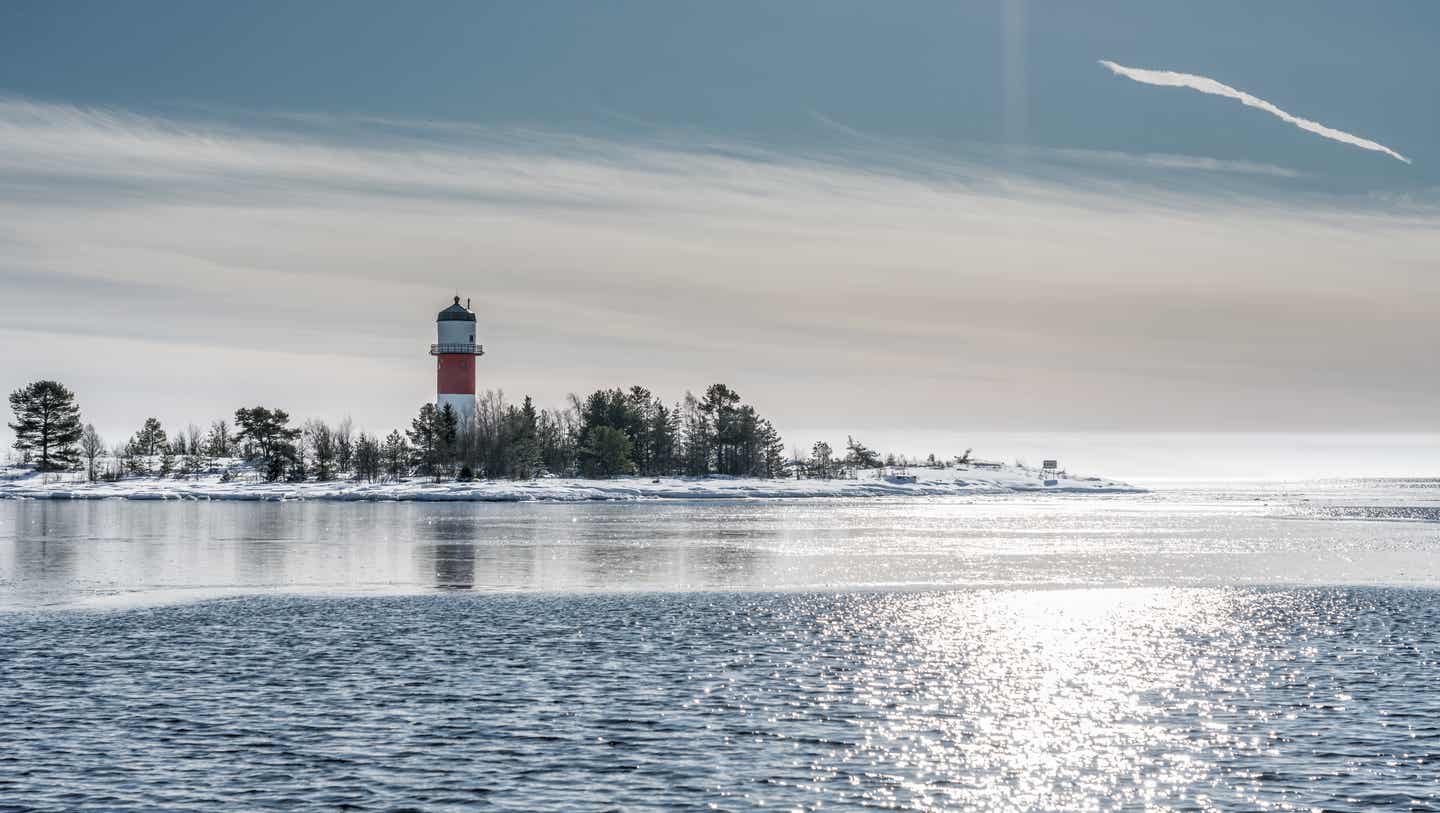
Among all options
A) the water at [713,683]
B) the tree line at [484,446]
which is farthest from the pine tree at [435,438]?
the water at [713,683]

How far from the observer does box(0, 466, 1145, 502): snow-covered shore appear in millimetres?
138125

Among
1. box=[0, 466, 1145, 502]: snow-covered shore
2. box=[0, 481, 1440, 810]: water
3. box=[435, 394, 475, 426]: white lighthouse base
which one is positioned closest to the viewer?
box=[0, 481, 1440, 810]: water

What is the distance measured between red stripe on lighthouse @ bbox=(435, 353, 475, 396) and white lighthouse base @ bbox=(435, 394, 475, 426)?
35 cm

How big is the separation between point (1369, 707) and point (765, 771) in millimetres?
11045

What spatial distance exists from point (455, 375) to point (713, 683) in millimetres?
127544

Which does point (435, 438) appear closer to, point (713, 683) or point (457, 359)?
point (457, 359)

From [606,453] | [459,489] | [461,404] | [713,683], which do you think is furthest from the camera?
[606,453]

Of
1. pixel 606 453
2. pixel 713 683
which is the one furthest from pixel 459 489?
pixel 713 683

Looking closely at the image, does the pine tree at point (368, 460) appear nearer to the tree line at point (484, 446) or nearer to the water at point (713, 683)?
the tree line at point (484, 446)

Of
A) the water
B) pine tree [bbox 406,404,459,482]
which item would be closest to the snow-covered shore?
pine tree [bbox 406,404,459,482]

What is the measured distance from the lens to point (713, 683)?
987 inches

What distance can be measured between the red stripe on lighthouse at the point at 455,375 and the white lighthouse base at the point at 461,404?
35cm

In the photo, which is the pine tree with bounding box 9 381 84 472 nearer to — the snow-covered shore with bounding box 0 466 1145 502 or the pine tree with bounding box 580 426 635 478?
the snow-covered shore with bounding box 0 466 1145 502

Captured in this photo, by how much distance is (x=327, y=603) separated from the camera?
37.9m
